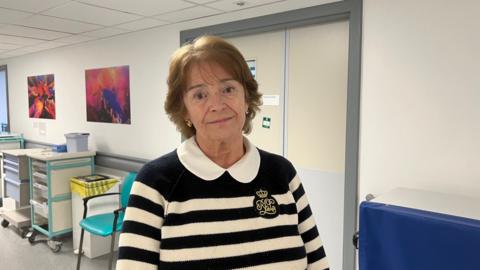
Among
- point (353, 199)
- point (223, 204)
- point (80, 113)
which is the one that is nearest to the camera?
point (223, 204)

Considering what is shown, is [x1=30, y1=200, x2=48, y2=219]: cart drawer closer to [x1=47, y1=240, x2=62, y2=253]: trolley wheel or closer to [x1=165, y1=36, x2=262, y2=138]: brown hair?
[x1=47, y1=240, x2=62, y2=253]: trolley wheel

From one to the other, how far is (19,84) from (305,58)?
5044mm

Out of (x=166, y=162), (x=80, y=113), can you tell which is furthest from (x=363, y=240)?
(x=80, y=113)

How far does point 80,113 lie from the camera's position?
4500mm

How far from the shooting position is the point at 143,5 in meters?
2.68

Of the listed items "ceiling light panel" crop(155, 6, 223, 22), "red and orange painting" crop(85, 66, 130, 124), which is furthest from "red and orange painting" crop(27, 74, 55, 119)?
"ceiling light panel" crop(155, 6, 223, 22)

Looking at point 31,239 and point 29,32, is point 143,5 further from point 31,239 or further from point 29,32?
point 31,239

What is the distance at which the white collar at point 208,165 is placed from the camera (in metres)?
1.03

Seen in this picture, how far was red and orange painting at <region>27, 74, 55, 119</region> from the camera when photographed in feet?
16.4

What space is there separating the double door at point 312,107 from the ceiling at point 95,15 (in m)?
0.33

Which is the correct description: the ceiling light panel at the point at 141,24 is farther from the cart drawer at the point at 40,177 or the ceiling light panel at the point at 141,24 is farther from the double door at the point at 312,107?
the cart drawer at the point at 40,177

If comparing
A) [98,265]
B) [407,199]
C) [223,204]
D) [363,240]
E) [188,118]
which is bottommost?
[98,265]

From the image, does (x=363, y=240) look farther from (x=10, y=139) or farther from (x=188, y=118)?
(x=10, y=139)

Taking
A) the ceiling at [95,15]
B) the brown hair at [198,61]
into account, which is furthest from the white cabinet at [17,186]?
the brown hair at [198,61]
